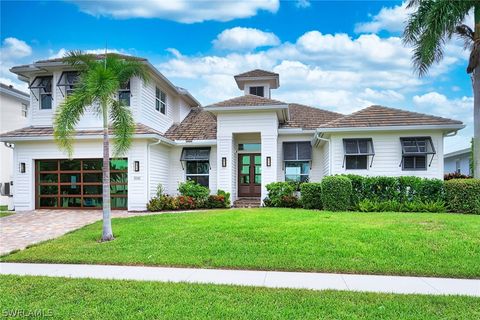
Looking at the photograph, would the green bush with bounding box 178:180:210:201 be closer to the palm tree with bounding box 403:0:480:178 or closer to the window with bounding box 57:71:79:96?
the window with bounding box 57:71:79:96

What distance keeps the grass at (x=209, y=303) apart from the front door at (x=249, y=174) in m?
12.8

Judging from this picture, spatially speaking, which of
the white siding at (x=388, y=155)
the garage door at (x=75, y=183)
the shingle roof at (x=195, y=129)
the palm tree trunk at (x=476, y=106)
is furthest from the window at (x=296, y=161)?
the garage door at (x=75, y=183)

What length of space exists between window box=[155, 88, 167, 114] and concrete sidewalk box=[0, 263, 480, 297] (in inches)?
487

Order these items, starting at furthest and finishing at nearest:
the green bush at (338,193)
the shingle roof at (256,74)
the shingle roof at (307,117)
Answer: the shingle roof at (256,74) → the shingle roof at (307,117) → the green bush at (338,193)

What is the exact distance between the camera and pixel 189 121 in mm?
20766

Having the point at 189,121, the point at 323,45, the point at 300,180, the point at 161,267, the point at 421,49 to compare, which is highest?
the point at 323,45

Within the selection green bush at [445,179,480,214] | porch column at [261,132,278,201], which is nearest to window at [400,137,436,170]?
green bush at [445,179,480,214]

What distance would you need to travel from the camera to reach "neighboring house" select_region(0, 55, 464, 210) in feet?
48.1

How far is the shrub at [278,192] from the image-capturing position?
1541 centimetres

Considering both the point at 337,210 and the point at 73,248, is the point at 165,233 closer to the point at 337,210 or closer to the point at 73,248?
the point at 73,248

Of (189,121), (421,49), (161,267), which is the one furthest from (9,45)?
(421,49)

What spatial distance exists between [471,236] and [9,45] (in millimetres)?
19336

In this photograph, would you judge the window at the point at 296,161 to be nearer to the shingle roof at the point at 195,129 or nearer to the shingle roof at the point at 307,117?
the shingle roof at the point at 307,117
